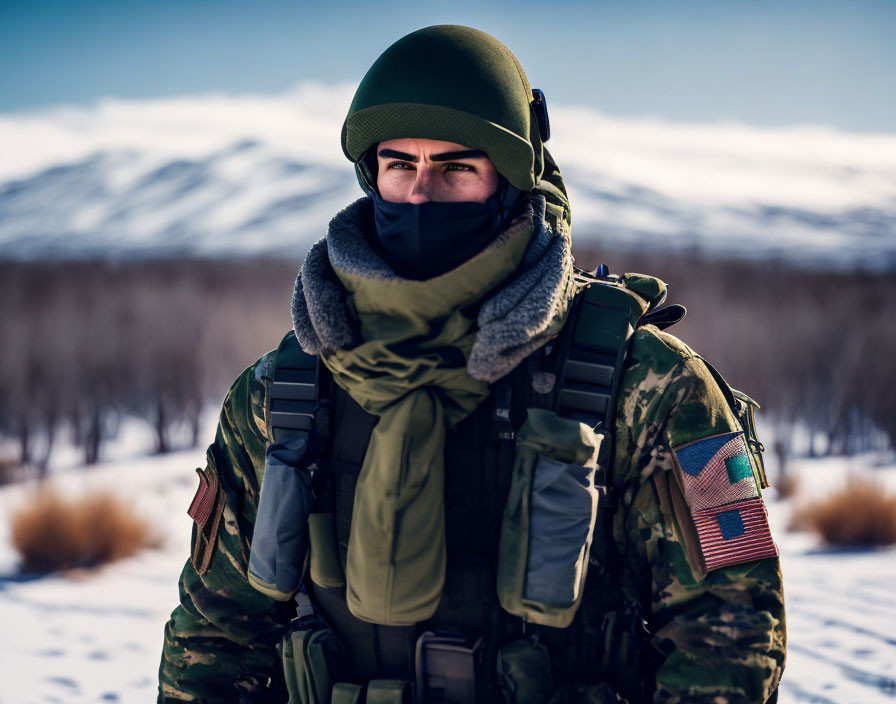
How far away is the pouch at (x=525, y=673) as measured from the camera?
138cm

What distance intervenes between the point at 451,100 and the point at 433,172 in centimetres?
15

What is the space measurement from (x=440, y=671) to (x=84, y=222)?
148279 millimetres

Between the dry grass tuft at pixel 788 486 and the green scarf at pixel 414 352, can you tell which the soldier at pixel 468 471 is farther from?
the dry grass tuft at pixel 788 486

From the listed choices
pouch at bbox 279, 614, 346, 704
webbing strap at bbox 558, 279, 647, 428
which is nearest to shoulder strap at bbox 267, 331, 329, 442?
pouch at bbox 279, 614, 346, 704

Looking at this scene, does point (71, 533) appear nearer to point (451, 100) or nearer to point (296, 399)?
point (296, 399)

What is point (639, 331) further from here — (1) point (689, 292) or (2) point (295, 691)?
(1) point (689, 292)

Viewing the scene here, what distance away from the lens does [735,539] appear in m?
1.32

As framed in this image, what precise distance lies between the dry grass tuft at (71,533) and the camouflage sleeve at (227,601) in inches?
190

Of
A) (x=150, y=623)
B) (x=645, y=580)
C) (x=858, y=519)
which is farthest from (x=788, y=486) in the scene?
(x=645, y=580)

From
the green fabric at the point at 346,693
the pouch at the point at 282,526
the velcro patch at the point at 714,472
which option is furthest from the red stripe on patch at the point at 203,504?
the velcro patch at the point at 714,472

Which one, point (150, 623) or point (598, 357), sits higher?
point (598, 357)

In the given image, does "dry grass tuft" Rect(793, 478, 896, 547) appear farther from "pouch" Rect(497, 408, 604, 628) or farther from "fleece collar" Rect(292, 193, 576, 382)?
"pouch" Rect(497, 408, 604, 628)

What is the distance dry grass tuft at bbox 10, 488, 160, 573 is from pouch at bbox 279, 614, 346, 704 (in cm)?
505

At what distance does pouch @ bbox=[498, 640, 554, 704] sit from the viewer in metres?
1.38
